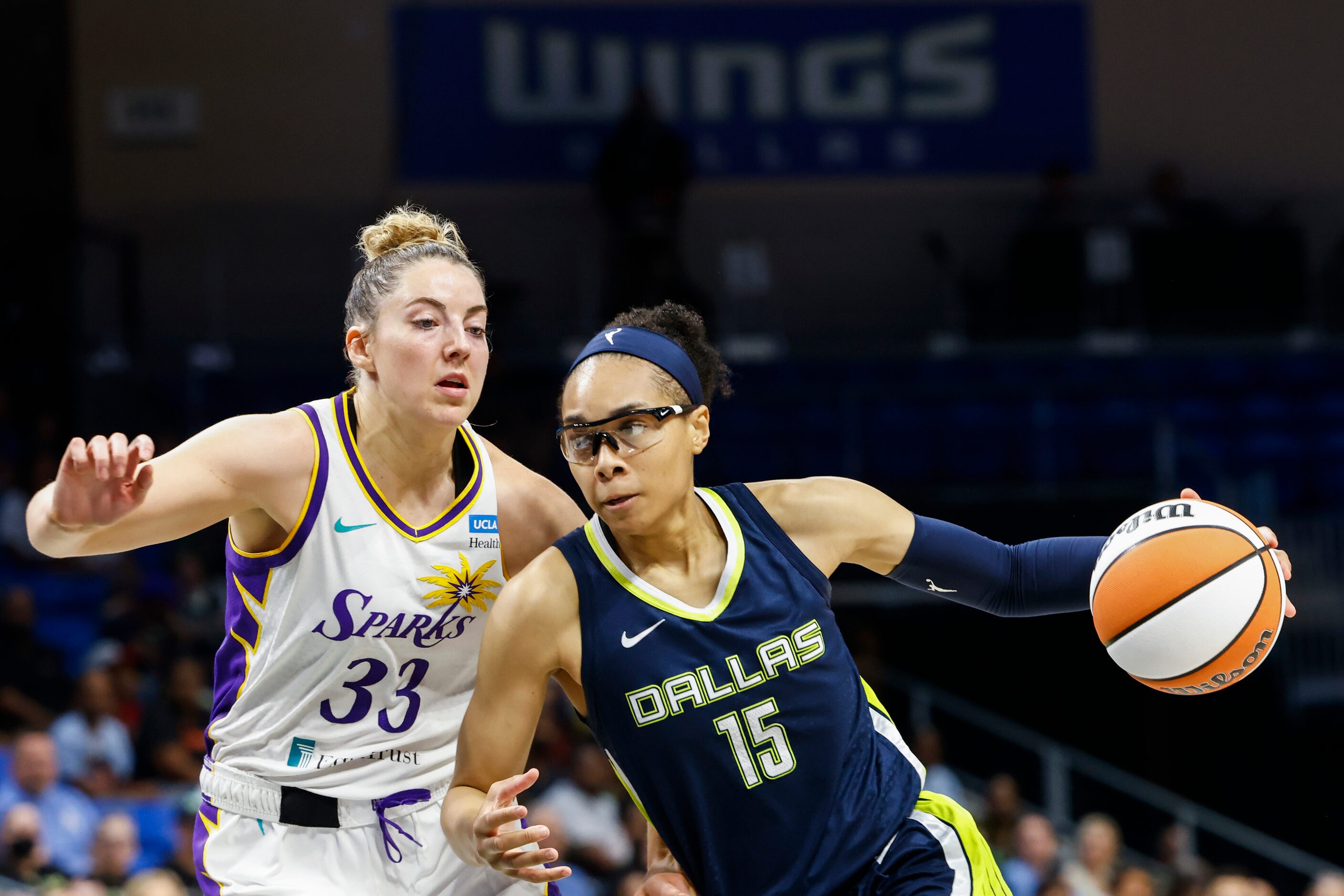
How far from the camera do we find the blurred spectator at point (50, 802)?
23.7ft

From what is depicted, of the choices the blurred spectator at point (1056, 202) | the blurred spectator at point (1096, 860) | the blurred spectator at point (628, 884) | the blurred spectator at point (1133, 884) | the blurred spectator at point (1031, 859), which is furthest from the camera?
the blurred spectator at point (1056, 202)

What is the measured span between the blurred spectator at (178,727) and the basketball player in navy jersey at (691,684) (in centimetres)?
580

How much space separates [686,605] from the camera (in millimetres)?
2918

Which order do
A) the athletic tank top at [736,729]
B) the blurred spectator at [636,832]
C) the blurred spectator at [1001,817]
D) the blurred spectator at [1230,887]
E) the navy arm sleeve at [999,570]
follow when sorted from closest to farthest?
the athletic tank top at [736,729] < the navy arm sleeve at [999,570] < the blurred spectator at [636,832] < the blurred spectator at [1230,887] < the blurred spectator at [1001,817]

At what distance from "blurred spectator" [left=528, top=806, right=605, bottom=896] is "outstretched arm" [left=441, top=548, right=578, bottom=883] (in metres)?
4.66

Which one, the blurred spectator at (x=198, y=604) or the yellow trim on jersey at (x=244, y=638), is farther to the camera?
the blurred spectator at (x=198, y=604)

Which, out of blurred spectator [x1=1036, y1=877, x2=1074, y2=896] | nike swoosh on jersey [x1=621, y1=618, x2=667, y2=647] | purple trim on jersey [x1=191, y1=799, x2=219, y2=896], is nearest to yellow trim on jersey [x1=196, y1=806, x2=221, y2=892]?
purple trim on jersey [x1=191, y1=799, x2=219, y2=896]

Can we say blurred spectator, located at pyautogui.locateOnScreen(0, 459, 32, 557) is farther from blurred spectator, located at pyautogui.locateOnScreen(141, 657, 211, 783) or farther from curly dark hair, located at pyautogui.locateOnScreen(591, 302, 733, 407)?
curly dark hair, located at pyautogui.locateOnScreen(591, 302, 733, 407)

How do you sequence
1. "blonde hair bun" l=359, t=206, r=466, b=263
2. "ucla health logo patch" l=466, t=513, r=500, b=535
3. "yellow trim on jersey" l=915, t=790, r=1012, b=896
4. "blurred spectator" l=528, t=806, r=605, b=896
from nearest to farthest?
"yellow trim on jersey" l=915, t=790, r=1012, b=896, "ucla health logo patch" l=466, t=513, r=500, b=535, "blonde hair bun" l=359, t=206, r=466, b=263, "blurred spectator" l=528, t=806, r=605, b=896

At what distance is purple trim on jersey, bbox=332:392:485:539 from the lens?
10.6 ft

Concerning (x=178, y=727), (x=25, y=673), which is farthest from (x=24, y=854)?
(x=25, y=673)

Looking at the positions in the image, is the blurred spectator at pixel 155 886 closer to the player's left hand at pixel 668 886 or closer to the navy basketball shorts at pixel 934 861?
the player's left hand at pixel 668 886

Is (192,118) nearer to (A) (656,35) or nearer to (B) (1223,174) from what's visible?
(A) (656,35)

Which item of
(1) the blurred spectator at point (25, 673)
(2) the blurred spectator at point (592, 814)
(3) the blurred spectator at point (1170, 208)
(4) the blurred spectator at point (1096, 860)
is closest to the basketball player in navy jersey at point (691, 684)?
(2) the blurred spectator at point (592, 814)
